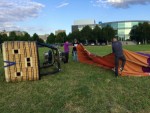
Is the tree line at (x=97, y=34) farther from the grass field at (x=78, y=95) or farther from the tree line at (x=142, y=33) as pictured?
the grass field at (x=78, y=95)

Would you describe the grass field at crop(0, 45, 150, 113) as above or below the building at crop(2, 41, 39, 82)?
below

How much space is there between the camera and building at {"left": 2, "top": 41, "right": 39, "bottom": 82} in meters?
11.7

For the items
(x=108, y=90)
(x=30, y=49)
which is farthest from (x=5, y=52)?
(x=108, y=90)

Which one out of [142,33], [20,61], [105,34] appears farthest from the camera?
[105,34]

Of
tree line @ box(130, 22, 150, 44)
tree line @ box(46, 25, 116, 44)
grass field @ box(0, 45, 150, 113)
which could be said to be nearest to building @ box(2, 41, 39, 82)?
grass field @ box(0, 45, 150, 113)

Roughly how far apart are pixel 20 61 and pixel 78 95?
3.64m

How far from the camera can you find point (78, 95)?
920cm

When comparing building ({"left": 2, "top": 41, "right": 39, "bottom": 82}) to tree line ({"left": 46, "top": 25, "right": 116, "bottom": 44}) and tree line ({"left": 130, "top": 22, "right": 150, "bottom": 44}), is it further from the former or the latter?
tree line ({"left": 46, "top": 25, "right": 116, "bottom": 44})

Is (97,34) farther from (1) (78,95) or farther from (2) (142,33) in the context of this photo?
(1) (78,95)

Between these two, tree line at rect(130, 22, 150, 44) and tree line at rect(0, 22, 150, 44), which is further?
tree line at rect(0, 22, 150, 44)

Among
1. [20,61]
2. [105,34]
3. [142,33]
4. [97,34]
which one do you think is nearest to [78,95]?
[20,61]

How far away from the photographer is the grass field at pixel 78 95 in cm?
794

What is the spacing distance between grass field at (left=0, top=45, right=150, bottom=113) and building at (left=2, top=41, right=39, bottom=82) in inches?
17.3

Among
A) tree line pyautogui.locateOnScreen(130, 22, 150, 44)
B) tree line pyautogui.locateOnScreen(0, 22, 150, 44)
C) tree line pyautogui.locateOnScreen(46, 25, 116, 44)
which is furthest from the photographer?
tree line pyautogui.locateOnScreen(46, 25, 116, 44)
